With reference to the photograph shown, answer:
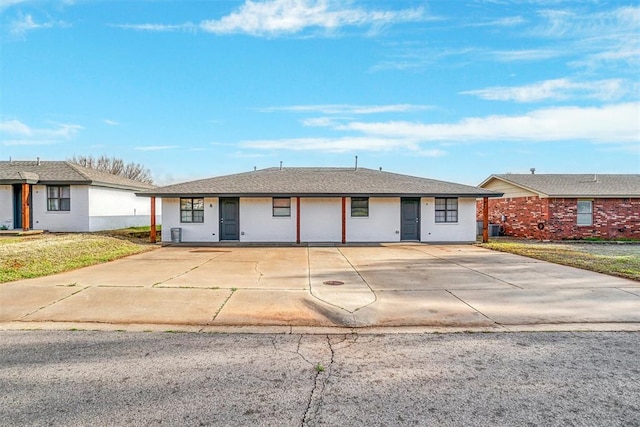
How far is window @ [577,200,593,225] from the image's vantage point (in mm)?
20391

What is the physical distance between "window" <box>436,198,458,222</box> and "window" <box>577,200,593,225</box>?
7.44 meters

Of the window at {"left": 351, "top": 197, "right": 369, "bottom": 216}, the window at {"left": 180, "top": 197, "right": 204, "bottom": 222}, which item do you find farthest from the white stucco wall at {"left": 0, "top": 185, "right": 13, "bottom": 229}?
the window at {"left": 351, "top": 197, "right": 369, "bottom": 216}

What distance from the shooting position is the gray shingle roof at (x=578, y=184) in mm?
20031

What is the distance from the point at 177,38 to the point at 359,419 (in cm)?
1626

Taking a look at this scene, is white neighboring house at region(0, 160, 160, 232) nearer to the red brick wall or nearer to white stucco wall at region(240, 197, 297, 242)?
white stucco wall at region(240, 197, 297, 242)

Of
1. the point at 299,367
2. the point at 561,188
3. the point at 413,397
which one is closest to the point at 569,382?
the point at 413,397

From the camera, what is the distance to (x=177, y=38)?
50.1ft

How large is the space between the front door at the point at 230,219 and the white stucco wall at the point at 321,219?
3143 mm

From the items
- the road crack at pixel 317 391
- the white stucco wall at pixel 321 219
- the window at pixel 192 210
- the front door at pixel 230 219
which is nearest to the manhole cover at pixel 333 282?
the road crack at pixel 317 391

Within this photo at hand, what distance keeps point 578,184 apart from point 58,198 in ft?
96.6

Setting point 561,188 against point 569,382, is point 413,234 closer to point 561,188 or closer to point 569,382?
point 561,188

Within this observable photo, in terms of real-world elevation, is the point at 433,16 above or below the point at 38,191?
above

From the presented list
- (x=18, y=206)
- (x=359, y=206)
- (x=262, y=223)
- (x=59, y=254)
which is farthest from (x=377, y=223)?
(x=18, y=206)

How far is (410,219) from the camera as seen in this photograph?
18.9 m
